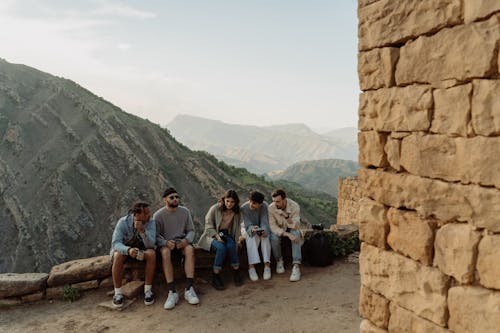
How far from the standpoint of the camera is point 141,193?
30438mm

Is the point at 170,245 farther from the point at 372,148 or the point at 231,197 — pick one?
the point at 372,148

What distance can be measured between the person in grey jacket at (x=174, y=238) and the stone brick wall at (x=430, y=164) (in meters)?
3.77

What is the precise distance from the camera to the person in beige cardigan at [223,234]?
685 centimetres

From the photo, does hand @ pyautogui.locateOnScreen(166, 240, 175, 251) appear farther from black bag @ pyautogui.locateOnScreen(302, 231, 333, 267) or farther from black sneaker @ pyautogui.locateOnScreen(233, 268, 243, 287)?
black bag @ pyautogui.locateOnScreen(302, 231, 333, 267)

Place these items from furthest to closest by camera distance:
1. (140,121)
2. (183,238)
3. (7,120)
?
(140,121) → (7,120) → (183,238)

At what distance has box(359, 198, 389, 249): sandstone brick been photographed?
3.15 meters

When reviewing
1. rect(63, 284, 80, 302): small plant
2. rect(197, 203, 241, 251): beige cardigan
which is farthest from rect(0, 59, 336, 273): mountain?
rect(197, 203, 241, 251): beige cardigan

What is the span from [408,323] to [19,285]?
6.33 meters

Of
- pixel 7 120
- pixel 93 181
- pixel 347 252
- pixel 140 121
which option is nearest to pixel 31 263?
pixel 93 181

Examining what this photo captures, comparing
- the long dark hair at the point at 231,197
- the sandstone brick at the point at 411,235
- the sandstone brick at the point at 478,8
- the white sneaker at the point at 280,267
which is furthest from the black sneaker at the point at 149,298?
the sandstone brick at the point at 478,8

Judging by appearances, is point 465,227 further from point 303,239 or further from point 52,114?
point 52,114

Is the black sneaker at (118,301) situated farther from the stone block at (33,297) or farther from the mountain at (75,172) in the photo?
the mountain at (75,172)

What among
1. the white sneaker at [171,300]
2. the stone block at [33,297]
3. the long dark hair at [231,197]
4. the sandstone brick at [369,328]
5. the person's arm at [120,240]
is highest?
the long dark hair at [231,197]

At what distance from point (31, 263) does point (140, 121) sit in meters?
18.6
